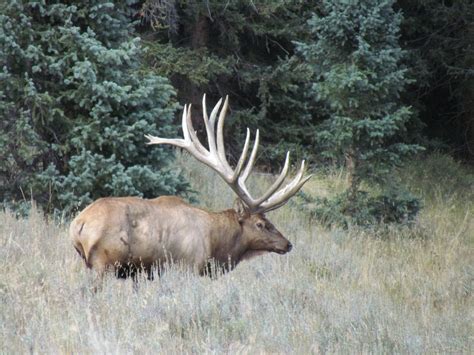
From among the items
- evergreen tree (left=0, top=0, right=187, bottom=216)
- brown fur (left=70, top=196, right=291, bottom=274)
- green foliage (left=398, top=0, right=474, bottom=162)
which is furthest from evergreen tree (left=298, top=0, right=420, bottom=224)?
green foliage (left=398, top=0, right=474, bottom=162)

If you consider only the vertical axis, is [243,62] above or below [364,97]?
above

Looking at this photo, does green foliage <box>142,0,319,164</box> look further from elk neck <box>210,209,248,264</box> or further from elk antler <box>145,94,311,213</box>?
elk neck <box>210,209,248,264</box>

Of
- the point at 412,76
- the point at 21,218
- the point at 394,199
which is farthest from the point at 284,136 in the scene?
the point at 21,218

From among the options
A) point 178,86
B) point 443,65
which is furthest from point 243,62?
point 443,65

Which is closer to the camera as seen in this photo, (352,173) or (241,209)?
(241,209)

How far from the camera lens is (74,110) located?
10703 mm

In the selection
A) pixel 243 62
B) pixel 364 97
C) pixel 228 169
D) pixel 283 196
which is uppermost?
pixel 243 62

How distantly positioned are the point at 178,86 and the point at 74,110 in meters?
5.24

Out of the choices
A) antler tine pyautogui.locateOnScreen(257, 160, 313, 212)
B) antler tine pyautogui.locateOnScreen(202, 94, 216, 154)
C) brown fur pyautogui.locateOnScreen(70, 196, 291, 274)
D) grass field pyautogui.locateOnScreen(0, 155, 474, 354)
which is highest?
antler tine pyautogui.locateOnScreen(202, 94, 216, 154)

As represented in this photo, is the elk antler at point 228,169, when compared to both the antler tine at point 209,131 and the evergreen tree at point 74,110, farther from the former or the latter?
the evergreen tree at point 74,110

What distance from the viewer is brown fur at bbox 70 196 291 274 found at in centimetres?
775

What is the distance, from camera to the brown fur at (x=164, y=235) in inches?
305

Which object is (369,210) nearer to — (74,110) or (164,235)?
(74,110)

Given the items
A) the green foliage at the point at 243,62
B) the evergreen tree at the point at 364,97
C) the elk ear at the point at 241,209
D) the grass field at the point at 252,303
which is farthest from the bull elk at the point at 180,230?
the green foliage at the point at 243,62
